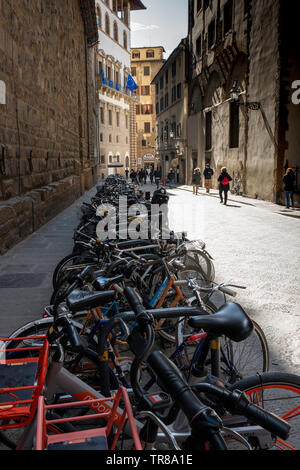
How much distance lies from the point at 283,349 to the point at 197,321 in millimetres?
2169

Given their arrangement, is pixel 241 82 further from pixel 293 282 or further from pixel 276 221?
pixel 293 282

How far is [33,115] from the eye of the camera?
9.56m

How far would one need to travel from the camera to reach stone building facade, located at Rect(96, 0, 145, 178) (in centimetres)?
4300

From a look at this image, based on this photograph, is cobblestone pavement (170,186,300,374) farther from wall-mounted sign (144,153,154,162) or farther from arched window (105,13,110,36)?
wall-mounted sign (144,153,154,162)

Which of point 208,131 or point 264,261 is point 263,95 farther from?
point 264,261

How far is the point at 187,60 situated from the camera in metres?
32.6

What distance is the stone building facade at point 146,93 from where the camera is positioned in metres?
64.9

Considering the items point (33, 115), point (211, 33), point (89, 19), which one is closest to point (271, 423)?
point (33, 115)

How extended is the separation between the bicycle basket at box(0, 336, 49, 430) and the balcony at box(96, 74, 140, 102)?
42.6 meters

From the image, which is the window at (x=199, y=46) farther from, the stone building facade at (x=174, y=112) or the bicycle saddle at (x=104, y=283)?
the bicycle saddle at (x=104, y=283)

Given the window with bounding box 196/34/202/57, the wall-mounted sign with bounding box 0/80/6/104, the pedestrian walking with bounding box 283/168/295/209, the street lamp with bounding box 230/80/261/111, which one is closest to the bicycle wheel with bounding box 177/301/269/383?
the wall-mounted sign with bounding box 0/80/6/104

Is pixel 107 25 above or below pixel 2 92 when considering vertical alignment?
above

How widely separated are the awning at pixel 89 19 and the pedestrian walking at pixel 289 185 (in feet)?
43.2

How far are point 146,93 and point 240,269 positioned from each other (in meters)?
63.2
